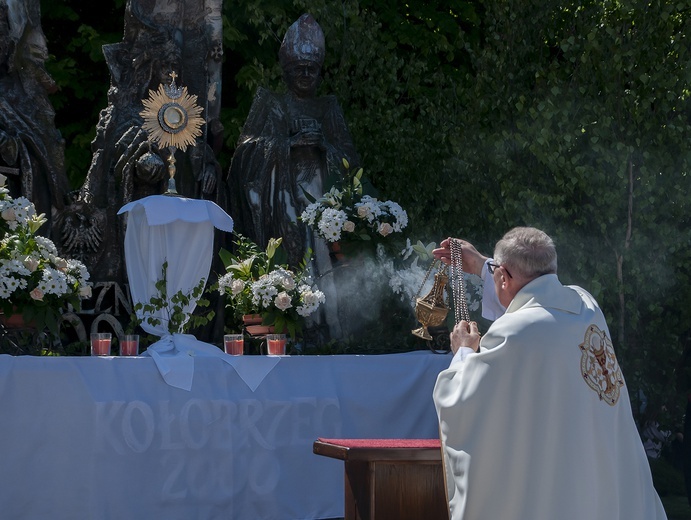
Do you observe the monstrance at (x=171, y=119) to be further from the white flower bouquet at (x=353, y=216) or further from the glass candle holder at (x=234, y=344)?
the glass candle holder at (x=234, y=344)

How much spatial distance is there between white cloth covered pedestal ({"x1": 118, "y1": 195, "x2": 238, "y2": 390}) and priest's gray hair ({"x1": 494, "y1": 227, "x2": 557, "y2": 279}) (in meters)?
3.66

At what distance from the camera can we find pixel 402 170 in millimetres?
12992

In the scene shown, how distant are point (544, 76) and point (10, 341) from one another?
5.48 m

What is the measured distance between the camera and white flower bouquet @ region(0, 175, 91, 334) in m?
6.99

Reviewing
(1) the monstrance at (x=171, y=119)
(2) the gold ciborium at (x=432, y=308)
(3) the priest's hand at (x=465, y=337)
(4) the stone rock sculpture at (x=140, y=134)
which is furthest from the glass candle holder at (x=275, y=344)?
(3) the priest's hand at (x=465, y=337)

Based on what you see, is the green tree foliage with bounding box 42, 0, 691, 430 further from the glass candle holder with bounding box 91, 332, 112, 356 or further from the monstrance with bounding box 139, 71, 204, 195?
the glass candle holder with bounding box 91, 332, 112, 356

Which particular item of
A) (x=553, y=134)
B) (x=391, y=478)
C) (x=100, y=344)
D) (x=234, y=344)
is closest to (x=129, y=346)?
(x=100, y=344)

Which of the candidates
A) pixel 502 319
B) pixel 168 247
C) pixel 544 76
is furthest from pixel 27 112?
pixel 502 319

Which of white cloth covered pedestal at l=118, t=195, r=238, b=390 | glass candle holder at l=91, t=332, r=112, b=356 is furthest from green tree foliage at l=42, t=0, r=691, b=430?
glass candle holder at l=91, t=332, r=112, b=356

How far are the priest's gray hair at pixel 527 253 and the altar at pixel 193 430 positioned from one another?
284 cm

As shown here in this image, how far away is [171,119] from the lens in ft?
27.5

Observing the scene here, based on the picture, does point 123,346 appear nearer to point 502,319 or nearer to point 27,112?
point 27,112

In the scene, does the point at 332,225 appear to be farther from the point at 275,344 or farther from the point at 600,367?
the point at 600,367

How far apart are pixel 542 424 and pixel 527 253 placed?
2.11ft
